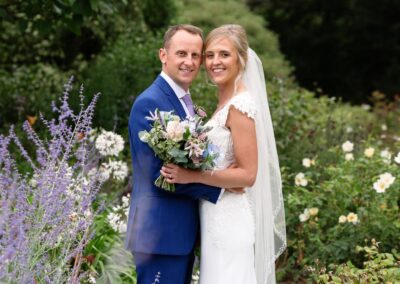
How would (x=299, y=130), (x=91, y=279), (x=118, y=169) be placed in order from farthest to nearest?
(x=299, y=130) → (x=118, y=169) → (x=91, y=279)

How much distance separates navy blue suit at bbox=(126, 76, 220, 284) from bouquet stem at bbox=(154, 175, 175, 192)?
0.15 feet

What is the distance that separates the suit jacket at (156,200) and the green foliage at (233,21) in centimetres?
776

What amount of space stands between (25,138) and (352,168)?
269 cm

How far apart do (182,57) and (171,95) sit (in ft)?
0.59

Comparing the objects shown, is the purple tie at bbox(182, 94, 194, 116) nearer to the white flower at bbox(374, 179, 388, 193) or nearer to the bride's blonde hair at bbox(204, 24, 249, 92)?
the bride's blonde hair at bbox(204, 24, 249, 92)

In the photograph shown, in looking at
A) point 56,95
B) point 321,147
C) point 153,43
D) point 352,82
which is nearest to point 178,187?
point 321,147

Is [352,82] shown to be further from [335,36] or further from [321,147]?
[321,147]

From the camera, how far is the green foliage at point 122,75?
22.7 ft

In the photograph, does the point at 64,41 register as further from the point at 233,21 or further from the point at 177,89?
the point at 177,89

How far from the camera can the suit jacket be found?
3258 millimetres

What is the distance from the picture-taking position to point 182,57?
3342mm

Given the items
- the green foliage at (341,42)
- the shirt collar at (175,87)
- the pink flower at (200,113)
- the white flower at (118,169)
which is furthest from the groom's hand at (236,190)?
the green foliage at (341,42)

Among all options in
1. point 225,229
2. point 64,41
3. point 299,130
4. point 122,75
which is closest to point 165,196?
point 225,229

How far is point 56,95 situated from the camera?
761 centimetres
